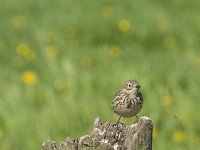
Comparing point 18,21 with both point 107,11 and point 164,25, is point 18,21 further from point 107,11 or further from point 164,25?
point 164,25

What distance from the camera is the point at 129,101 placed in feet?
15.1

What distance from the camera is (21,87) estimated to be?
9.09 meters

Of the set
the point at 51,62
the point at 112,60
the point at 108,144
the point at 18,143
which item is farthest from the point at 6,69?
the point at 108,144

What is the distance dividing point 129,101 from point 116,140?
955 millimetres

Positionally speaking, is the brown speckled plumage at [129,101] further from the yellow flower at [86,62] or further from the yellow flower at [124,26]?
the yellow flower at [124,26]

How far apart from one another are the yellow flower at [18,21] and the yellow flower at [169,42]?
2601 mm

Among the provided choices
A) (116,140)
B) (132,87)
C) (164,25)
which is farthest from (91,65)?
(116,140)

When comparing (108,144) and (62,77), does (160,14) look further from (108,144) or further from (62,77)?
(108,144)

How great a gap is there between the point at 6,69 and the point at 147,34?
2763 millimetres

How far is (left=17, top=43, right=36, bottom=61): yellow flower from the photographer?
10730 mm

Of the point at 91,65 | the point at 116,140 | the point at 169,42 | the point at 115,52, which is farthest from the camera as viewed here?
the point at 169,42

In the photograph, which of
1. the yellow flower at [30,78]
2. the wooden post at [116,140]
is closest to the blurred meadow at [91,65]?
the yellow flower at [30,78]

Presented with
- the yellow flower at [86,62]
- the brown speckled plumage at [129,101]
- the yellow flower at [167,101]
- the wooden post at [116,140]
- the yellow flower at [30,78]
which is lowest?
the wooden post at [116,140]

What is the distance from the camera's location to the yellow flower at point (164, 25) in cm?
1224
